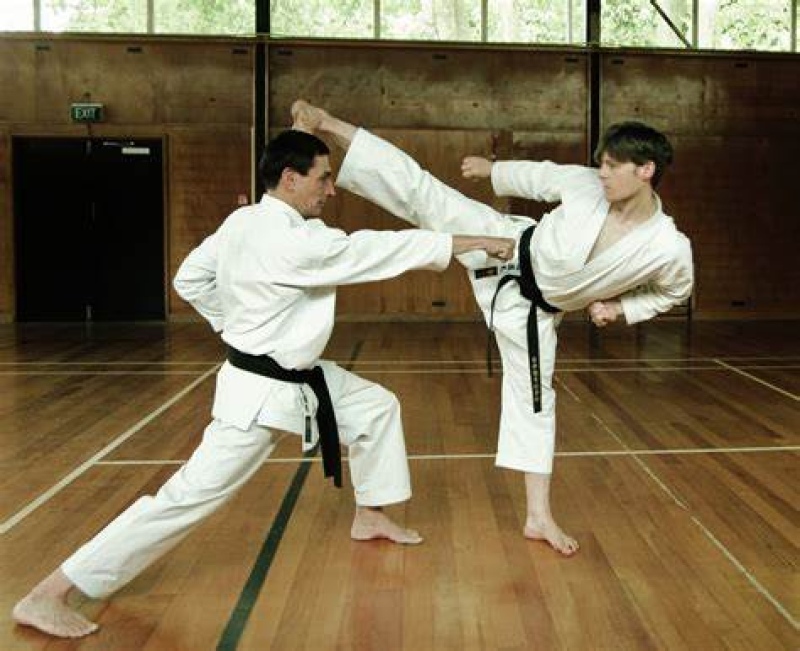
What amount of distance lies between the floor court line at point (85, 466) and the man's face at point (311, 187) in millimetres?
1626

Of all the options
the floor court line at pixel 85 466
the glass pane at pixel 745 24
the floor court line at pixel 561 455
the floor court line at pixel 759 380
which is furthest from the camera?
the glass pane at pixel 745 24

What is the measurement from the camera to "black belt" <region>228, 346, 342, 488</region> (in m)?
2.71

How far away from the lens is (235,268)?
2.68m

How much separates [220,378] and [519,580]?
109 centimetres

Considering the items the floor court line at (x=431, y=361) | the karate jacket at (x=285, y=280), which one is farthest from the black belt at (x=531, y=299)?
the floor court line at (x=431, y=361)

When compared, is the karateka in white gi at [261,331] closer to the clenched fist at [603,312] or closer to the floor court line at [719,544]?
the clenched fist at [603,312]

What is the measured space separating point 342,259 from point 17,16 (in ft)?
31.7

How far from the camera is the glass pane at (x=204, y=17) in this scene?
10.9 m

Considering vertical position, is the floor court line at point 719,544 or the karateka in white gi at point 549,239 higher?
the karateka in white gi at point 549,239

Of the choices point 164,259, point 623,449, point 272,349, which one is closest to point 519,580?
point 272,349

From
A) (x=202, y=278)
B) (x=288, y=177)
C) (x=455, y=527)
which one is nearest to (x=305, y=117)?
(x=288, y=177)

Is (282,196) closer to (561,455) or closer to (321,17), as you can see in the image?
(561,455)

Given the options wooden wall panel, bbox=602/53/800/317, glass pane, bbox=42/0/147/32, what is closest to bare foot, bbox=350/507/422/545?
wooden wall panel, bbox=602/53/800/317

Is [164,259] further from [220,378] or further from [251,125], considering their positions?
[220,378]
